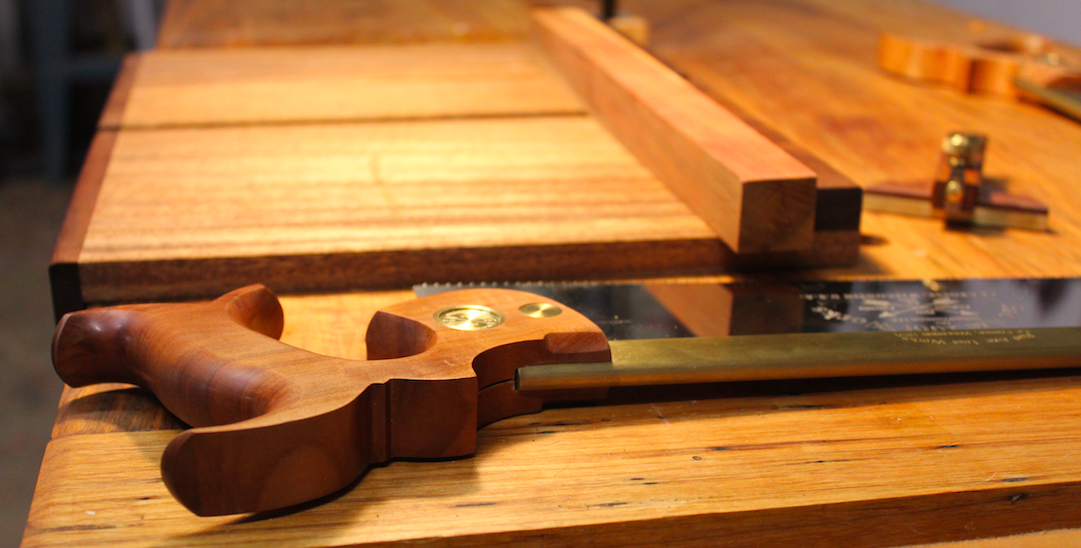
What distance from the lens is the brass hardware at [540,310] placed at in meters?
0.55

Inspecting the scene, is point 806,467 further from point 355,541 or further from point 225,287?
point 225,287

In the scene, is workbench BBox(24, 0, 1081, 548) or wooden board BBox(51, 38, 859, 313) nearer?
workbench BBox(24, 0, 1081, 548)

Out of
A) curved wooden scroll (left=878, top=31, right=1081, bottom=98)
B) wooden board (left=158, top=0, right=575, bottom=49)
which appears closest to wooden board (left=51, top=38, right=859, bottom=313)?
wooden board (left=158, top=0, right=575, bottom=49)

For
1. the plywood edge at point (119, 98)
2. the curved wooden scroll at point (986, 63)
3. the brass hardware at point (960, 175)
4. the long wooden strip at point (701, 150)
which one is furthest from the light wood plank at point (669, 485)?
the curved wooden scroll at point (986, 63)

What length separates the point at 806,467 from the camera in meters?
0.47

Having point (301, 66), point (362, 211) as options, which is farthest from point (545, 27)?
point (362, 211)

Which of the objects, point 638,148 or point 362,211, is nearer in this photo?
point 362,211

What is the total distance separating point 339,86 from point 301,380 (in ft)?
2.93

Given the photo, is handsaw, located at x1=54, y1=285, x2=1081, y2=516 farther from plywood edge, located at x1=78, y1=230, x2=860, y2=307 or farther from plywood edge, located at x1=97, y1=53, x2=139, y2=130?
plywood edge, located at x1=97, y1=53, x2=139, y2=130

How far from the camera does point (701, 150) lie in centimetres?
78

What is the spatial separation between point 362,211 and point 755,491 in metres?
0.46

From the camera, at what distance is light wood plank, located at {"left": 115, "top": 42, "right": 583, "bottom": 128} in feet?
3.71

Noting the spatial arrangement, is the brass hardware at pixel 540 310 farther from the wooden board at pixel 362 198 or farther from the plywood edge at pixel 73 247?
the plywood edge at pixel 73 247

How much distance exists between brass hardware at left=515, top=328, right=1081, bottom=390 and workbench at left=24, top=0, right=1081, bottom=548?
0.7 inches
